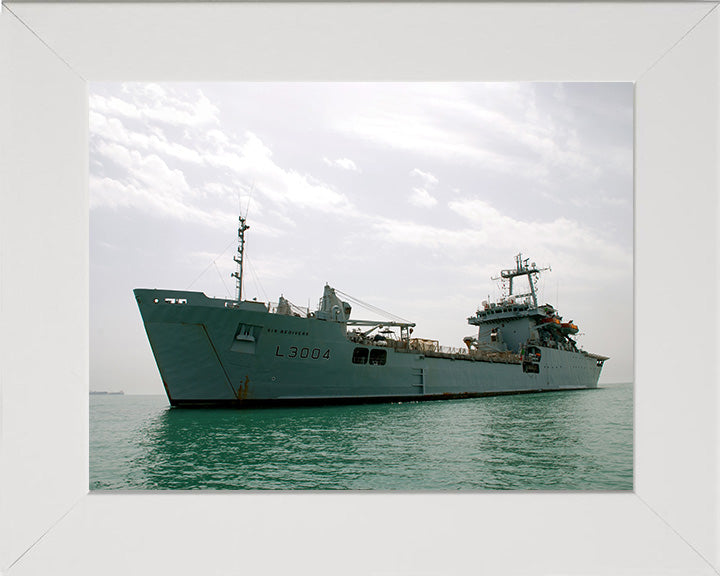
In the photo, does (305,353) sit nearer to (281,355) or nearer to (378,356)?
(281,355)

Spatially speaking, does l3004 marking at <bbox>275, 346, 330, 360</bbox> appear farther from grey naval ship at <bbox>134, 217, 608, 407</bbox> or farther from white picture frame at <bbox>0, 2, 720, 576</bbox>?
white picture frame at <bbox>0, 2, 720, 576</bbox>

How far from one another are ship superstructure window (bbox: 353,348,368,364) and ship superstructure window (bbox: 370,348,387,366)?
26 centimetres

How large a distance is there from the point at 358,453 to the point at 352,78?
4.58 m

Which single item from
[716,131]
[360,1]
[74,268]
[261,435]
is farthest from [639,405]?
[261,435]

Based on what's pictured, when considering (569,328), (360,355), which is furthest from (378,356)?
(569,328)

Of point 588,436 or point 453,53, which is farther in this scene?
point 588,436

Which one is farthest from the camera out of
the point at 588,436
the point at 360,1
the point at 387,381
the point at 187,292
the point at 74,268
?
the point at 387,381

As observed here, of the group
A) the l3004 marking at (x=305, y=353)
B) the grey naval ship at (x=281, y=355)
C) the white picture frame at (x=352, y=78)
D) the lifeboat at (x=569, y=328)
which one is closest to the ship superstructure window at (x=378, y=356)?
the grey naval ship at (x=281, y=355)

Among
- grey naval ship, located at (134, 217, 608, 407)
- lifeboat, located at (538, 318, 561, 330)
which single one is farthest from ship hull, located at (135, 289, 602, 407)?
lifeboat, located at (538, 318, 561, 330)

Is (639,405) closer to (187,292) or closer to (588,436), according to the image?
(588,436)

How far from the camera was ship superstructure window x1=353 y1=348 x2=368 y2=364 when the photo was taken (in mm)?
12151

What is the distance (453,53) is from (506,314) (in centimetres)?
1932

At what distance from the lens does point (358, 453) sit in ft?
19.2

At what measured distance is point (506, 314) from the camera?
20.5m
